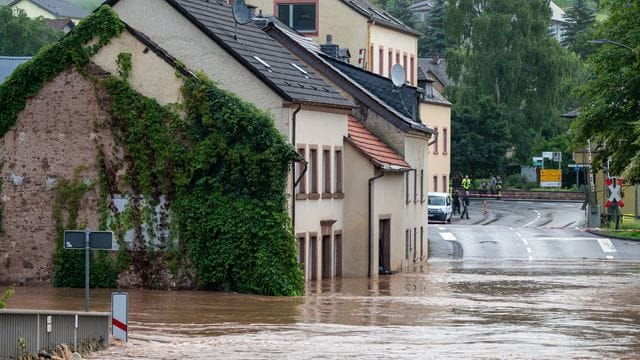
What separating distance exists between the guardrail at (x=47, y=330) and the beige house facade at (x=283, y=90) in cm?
1633

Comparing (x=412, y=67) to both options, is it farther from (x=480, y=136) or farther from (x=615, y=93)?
(x=615, y=93)

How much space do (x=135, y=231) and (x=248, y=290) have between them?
371 centimetres

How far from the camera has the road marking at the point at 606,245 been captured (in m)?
66.6

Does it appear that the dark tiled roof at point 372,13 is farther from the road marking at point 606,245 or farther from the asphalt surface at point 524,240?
the road marking at point 606,245

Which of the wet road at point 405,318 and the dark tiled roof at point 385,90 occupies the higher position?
the dark tiled roof at point 385,90

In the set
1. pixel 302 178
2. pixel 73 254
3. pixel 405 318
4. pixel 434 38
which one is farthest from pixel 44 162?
pixel 434 38

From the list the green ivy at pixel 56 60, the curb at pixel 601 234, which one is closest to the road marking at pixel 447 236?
the curb at pixel 601 234

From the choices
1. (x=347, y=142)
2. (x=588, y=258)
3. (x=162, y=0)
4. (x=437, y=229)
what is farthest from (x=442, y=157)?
(x=162, y=0)

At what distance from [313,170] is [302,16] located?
39947 mm

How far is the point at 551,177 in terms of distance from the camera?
108 metres

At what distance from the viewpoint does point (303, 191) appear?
4575cm

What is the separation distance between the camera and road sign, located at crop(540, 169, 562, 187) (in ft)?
354

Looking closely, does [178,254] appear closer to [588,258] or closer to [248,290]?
[248,290]

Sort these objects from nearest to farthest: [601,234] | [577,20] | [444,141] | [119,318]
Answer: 1. [119,318]
2. [601,234]
3. [444,141]
4. [577,20]
